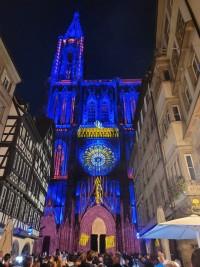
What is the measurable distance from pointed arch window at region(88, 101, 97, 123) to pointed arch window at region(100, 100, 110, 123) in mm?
1757

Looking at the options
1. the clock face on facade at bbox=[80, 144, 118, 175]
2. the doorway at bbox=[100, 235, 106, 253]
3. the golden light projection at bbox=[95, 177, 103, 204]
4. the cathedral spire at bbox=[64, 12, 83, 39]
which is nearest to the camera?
the doorway at bbox=[100, 235, 106, 253]

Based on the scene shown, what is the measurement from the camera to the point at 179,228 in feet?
25.9

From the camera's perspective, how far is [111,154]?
4628cm

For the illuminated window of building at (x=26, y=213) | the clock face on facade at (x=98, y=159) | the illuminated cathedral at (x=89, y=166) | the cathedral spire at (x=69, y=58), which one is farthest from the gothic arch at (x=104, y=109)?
the illuminated window of building at (x=26, y=213)

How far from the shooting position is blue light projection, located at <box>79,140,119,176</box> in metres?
44.7

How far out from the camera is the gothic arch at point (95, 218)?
1533 inches

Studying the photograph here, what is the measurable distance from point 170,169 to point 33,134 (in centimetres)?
1710

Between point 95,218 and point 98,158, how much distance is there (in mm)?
11970

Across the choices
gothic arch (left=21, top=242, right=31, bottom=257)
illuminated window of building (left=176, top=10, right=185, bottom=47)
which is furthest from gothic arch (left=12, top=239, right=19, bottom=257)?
illuminated window of building (left=176, top=10, right=185, bottom=47)

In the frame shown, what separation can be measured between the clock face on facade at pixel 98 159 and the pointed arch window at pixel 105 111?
7.57 m

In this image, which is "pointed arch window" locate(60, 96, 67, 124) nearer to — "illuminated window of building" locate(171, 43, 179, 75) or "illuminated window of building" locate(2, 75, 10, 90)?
"illuminated window of building" locate(2, 75, 10, 90)

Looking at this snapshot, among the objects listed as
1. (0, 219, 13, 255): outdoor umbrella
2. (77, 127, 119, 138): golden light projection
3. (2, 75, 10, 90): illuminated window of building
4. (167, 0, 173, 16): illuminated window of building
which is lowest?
(0, 219, 13, 255): outdoor umbrella

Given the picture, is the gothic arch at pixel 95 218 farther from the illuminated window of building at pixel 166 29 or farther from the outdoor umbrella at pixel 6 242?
the illuminated window of building at pixel 166 29

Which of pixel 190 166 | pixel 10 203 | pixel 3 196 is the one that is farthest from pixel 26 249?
pixel 190 166
